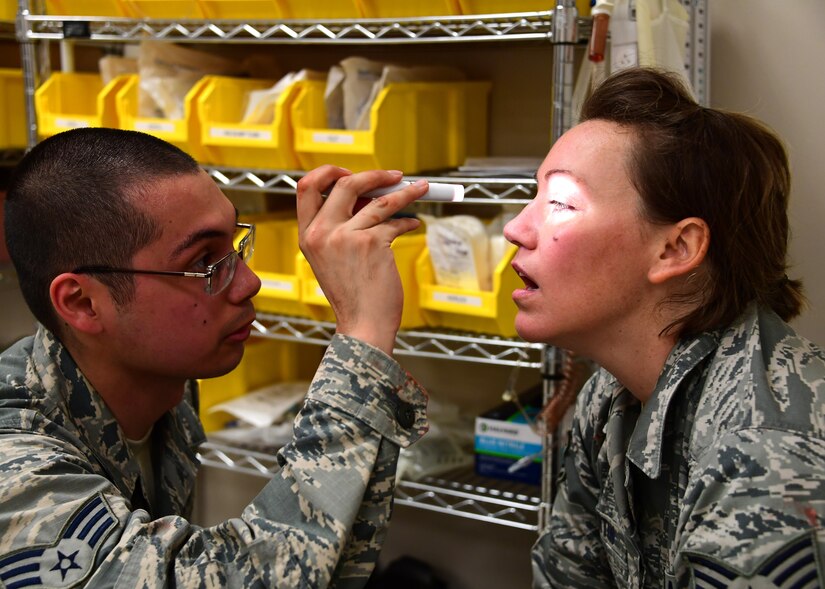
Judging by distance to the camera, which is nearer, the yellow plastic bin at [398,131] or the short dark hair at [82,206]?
the short dark hair at [82,206]

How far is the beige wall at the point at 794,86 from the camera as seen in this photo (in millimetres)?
1906

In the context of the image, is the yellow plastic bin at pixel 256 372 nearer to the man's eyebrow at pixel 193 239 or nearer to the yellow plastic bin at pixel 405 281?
the yellow plastic bin at pixel 405 281

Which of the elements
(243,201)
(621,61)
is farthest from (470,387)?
(621,61)

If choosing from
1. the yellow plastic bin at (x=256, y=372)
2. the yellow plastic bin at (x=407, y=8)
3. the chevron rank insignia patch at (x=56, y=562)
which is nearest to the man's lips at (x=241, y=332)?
the chevron rank insignia patch at (x=56, y=562)

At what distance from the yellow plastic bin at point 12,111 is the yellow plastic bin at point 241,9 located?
74 centimetres

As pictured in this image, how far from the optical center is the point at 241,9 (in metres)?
1.98

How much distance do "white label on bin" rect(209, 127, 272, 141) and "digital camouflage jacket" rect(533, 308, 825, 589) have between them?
3.13ft

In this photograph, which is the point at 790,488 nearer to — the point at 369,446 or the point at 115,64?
the point at 369,446

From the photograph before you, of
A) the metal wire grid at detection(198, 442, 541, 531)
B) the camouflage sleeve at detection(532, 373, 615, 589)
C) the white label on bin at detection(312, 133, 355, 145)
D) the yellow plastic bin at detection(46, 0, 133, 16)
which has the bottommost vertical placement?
the metal wire grid at detection(198, 442, 541, 531)

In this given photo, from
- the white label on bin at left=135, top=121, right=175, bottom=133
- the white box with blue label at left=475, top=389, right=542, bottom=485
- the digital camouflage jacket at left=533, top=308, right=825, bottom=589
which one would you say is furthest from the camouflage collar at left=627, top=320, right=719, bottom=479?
the white label on bin at left=135, top=121, right=175, bottom=133

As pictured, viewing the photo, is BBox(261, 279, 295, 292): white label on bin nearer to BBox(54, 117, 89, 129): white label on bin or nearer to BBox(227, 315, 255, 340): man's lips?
BBox(54, 117, 89, 129): white label on bin

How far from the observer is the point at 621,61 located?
1686 mm

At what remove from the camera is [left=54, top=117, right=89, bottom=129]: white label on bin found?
2.17m

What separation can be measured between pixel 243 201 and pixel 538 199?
1.47m
